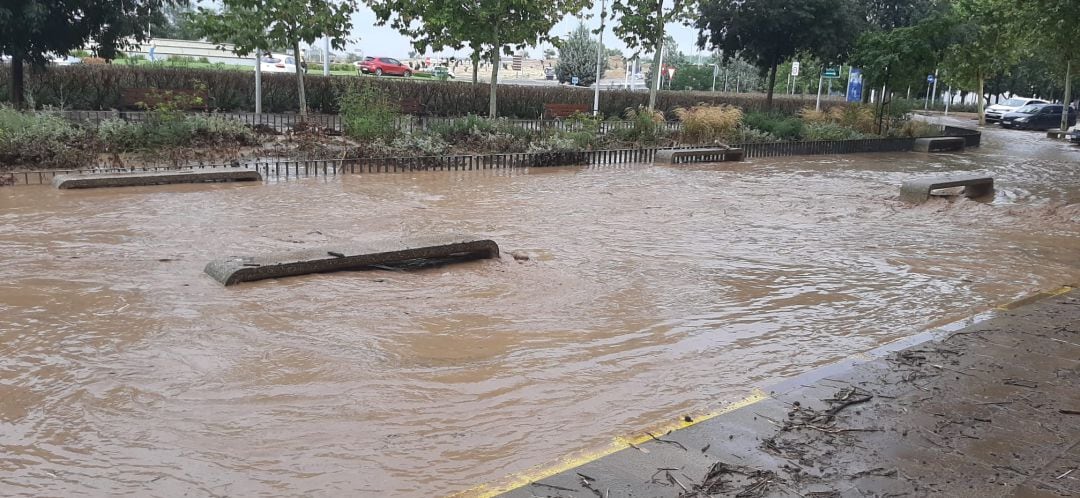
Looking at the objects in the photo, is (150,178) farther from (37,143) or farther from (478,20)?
(478,20)

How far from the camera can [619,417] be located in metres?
4.82

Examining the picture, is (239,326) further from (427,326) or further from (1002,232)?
(1002,232)

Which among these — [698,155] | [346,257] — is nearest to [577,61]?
[698,155]

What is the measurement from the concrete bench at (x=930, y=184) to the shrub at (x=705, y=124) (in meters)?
7.87

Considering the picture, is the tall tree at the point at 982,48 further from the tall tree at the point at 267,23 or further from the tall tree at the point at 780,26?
the tall tree at the point at 267,23

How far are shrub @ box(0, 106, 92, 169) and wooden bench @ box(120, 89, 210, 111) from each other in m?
2.36

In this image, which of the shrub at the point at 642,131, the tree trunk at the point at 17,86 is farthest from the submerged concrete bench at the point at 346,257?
the tree trunk at the point at 17,86

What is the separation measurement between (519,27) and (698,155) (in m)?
5.59

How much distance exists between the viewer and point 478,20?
65.5 ft

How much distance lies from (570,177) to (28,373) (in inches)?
455

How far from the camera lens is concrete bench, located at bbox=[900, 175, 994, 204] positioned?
13.6 metres

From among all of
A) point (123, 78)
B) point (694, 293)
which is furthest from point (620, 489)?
point (123, 78)

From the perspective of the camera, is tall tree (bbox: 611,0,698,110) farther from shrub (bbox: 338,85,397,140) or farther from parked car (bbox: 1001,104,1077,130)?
parked car (bbox: 1001,104,1077,130)

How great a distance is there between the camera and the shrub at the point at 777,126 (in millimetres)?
23797
